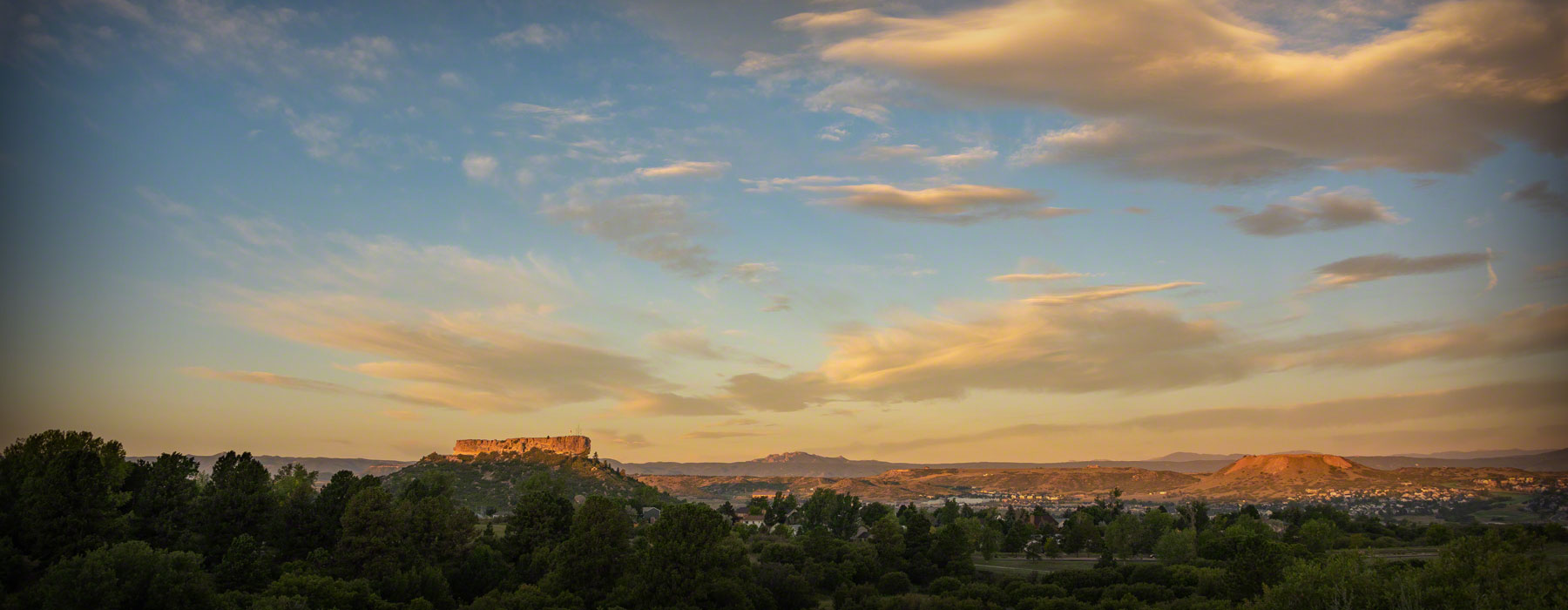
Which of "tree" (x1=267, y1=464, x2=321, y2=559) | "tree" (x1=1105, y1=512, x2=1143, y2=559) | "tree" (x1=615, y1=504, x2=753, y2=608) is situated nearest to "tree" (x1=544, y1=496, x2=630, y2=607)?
"tree" (x1=615, y1=504, x2=753, y2=608)

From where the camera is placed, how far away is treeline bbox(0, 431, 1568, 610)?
5103cm

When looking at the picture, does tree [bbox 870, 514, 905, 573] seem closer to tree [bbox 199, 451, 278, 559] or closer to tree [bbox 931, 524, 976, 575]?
tree [bbox 931, 524, 976, 575]

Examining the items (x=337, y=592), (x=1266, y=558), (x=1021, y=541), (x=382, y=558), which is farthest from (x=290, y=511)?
(x=1021, y=541)

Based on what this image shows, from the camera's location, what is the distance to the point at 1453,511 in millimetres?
197125

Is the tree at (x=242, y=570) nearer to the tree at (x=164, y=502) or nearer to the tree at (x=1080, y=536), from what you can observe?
the tree at (x=164, y=502)

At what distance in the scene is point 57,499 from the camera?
6544 cm

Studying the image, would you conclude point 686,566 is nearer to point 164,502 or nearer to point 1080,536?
point 164,502

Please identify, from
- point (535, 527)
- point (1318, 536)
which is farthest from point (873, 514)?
point (535, 527)

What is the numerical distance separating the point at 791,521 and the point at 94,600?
13063cm

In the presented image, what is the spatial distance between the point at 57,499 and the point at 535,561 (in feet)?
128

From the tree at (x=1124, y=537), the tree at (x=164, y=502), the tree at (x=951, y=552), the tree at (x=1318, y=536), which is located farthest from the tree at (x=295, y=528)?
the tree at (x=1318, y=536)

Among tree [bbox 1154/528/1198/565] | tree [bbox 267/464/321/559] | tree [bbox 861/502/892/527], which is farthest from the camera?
tree [bbox 861/502/892/527]

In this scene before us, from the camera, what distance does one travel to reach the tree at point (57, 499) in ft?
209

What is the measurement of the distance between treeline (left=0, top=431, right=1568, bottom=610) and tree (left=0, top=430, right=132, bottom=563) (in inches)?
6.0
